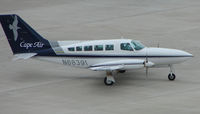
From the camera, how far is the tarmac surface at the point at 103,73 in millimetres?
26375

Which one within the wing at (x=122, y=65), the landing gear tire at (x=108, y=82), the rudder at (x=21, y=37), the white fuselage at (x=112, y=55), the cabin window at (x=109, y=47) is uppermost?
the rudder at (x=21, y=37)

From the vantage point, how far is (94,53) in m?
29.4

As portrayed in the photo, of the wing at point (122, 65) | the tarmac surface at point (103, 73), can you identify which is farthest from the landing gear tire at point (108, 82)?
the wing at point (122, 65)

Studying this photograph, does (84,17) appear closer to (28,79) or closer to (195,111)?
(28,79)

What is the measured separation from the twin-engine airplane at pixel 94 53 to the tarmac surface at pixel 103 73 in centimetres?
93

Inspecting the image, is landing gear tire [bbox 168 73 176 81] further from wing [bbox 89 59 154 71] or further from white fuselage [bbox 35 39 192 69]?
wing [bbox 89 59 154 71]

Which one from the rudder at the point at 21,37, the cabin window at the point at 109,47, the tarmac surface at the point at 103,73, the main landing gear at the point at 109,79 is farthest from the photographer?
the rudder at the point at 21,37

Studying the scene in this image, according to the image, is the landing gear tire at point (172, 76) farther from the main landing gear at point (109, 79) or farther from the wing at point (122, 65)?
the main landing gear at point (109, 79)

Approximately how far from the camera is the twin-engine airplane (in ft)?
94.5

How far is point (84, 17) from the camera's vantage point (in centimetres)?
4250

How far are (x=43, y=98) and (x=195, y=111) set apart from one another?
6.76 meters

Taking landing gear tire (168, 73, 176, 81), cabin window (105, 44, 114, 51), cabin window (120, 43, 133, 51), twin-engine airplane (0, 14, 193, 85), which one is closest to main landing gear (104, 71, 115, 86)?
twin-engine airplane (0, 14, 193, 85)

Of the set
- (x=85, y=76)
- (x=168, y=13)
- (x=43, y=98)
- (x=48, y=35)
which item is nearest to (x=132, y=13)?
(x=168, y=13)

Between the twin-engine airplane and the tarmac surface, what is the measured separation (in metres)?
0.93
